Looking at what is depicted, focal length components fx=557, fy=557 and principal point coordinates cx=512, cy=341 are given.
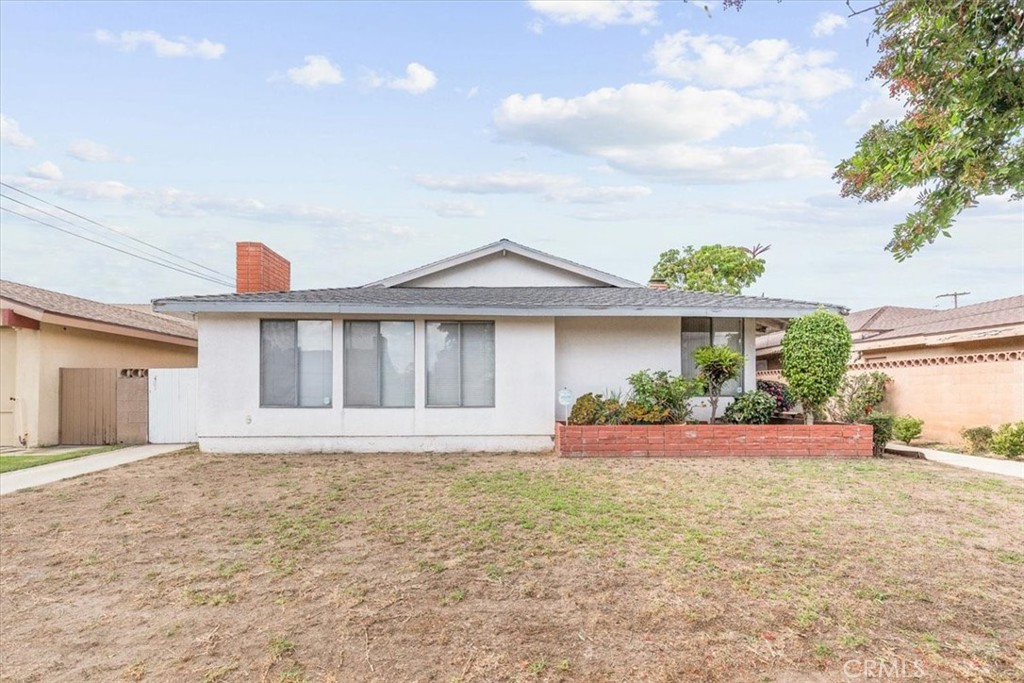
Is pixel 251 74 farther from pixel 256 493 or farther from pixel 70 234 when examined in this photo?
pixel 70 234

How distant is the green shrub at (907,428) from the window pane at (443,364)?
9097 mm

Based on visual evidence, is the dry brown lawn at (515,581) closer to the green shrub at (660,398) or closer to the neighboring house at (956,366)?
the green shrub at (660,398)

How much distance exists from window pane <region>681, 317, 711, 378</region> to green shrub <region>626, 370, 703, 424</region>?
28.8 inches

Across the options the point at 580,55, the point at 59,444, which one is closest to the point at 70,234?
the point at 59,444

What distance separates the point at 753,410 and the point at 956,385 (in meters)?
5.21

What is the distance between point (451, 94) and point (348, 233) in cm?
727

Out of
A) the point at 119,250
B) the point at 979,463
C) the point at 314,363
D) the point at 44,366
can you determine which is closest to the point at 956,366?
the point at 979,463

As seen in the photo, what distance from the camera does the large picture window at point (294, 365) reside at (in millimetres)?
10086

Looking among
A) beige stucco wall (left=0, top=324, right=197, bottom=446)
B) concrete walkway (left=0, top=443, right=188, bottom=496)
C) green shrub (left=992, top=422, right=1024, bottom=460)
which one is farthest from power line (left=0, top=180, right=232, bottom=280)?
green shrub (left=992, top=422, right=1024, bottom=460)

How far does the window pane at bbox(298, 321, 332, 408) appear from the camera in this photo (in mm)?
10102

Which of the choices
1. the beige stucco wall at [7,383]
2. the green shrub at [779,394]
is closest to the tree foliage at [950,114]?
the green shrub at [779,394]

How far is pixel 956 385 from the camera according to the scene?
11688 millimetres

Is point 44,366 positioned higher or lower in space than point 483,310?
lower

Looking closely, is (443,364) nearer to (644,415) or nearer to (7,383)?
(644,415)
